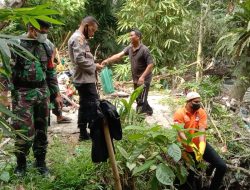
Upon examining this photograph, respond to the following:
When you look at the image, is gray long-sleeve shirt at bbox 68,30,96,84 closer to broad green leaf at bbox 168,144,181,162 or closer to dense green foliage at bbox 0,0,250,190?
dense green foliage at bbox 0,0,250,190

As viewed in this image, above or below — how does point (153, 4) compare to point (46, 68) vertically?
above

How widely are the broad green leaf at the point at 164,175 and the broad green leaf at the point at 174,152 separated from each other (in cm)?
15

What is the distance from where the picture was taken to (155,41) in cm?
1156

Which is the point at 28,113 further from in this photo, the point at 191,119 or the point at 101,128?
the point at 191,119

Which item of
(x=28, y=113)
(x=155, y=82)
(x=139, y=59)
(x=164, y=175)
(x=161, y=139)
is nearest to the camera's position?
(x=164, y=175)

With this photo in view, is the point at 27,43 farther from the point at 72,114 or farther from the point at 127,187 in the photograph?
the point at 72,114

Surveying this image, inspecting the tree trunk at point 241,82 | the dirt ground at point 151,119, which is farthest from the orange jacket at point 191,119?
the tree trunk at point 241,82

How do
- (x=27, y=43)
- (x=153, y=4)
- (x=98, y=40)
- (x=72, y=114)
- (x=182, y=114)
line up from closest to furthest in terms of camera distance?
(x=27, y=43) < (x=182, y=114) < (x=72, y=114) < (x=153, y=4) < (x=98, y=40)

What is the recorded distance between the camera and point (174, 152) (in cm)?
333

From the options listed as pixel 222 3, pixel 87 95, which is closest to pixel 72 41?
pixel 87 95

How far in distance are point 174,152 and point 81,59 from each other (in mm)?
1827

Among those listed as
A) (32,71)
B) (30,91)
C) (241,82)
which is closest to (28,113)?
(30,91)

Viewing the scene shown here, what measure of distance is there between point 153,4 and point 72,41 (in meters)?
7.39

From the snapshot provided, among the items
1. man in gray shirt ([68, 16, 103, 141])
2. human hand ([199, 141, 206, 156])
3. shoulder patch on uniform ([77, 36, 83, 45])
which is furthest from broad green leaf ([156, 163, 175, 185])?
shoulder patch on uniform ([77, 36, 83, 45])
